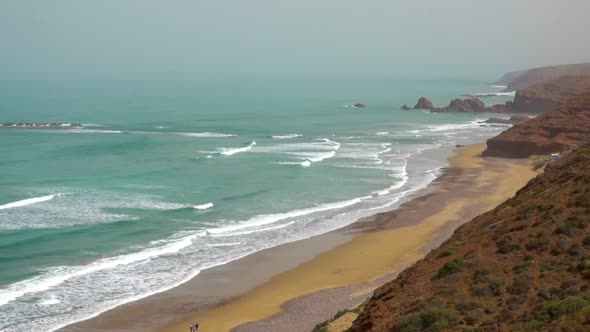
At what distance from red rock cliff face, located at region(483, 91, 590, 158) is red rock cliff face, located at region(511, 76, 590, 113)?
166 feet

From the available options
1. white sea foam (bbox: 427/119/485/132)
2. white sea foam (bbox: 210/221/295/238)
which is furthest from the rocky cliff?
white sea foam (bbox: 427/119/485/132)

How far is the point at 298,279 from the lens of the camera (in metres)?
28.5

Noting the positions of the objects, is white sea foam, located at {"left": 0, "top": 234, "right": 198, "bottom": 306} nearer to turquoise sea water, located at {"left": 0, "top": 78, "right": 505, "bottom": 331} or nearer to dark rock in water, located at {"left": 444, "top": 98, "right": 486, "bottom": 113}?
turquoise sea water, located at {"left": 0, "top": 78, "right": 505, "bottom": 331}

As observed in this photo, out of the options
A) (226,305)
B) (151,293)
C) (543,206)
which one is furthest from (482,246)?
(151,293)

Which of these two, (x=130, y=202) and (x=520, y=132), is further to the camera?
(x=520, y=132)

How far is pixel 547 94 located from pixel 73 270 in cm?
10465

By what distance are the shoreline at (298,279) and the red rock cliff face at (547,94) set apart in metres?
79.6

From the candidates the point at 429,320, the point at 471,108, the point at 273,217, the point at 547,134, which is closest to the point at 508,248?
the point at 429,320

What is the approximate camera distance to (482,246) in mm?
18875

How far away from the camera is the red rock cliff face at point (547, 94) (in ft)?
375

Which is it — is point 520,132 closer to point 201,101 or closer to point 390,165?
point 390,165

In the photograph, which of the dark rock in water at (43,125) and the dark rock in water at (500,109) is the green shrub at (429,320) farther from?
the dark rock in water at (500,109)

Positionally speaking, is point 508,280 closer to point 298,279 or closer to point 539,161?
point 298,279

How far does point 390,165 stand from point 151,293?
36.7 m
